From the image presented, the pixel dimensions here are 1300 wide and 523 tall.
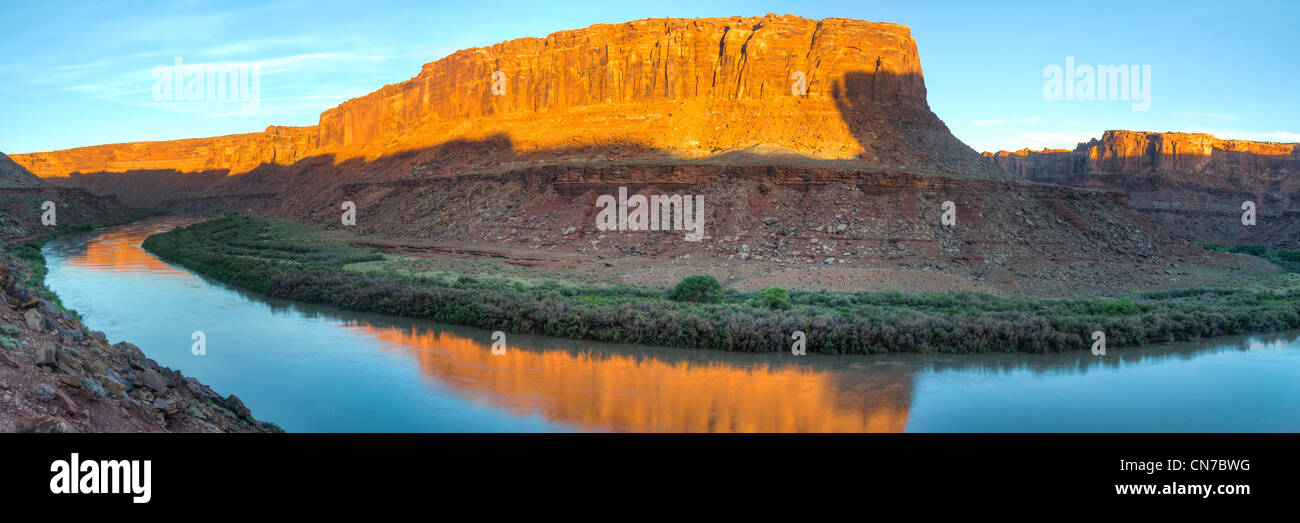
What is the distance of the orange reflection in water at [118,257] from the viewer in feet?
120

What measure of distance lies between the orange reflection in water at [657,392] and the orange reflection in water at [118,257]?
26.7 metres

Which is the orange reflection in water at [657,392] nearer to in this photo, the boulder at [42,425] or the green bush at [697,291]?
the green bush at [697,291]

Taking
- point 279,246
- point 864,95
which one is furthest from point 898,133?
point 279,246

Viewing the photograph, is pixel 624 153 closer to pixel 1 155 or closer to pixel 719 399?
pixel 719 399

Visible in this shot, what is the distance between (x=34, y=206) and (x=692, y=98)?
178ft

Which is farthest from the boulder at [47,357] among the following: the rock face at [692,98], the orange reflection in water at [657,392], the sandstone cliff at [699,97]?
the sandstone cliff at [699,97]

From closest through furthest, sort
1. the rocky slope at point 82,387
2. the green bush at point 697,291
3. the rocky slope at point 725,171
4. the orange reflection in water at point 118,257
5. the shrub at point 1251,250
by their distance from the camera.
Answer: the rocky slope at point 82,387, the green bush at point 697,291, the rocky slope at point 725,171, the orange reflection in water at point 118,257, the shrub at point 1251,250

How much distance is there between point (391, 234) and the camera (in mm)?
50000

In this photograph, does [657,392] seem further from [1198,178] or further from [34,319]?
[1198,178]

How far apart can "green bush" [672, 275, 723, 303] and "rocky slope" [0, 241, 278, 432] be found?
14.2 meters

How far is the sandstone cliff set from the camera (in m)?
48.3

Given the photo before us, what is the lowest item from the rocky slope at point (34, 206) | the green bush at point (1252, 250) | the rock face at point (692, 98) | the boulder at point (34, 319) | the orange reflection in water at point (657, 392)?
the orange reflection in water at point (657, 392)

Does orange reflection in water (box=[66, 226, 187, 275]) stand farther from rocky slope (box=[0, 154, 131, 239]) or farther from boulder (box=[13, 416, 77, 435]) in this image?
boulder (box=[13, 416, 77, 435])

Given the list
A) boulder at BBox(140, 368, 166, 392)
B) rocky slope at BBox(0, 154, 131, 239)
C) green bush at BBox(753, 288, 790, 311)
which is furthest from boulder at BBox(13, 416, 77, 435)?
A: rocky slope at BBox(0, 154, 131, 239)
